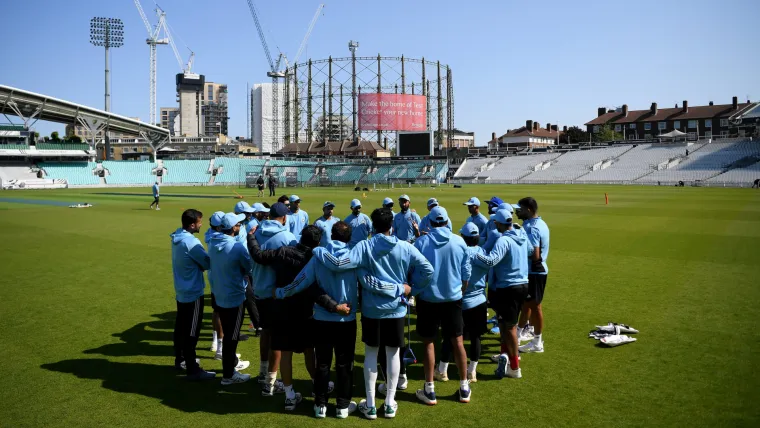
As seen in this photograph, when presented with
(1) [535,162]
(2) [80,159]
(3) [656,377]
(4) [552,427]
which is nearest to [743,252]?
(3) [656,377]

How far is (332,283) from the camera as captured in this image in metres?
6.02

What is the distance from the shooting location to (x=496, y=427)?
5.80m

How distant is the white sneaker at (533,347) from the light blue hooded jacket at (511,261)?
4.37 feet

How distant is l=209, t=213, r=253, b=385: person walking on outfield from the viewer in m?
7.06

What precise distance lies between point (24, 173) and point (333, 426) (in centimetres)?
8528

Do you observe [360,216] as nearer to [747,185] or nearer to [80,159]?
[747,185]

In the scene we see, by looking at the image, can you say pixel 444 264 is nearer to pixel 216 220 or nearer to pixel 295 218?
pixel 216 220

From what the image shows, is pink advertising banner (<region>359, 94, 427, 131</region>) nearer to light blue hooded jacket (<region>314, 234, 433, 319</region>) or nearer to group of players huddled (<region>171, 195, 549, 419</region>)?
group of players huddled (<region>171, 195, 549, 419</region>)

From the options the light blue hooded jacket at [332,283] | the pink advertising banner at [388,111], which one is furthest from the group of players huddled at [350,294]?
the pink advertising banner at [388,111]

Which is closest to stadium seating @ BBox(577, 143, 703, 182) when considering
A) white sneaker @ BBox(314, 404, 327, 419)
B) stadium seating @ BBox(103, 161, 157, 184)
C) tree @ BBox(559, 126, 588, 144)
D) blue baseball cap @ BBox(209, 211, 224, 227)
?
tree @ BBox(559, 126, 588, 144)

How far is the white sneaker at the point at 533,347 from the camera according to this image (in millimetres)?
8227

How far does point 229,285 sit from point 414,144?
6982cm

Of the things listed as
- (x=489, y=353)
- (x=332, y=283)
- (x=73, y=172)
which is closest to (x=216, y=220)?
(x=332, y=283)

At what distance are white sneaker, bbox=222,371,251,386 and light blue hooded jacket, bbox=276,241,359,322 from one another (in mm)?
1795
